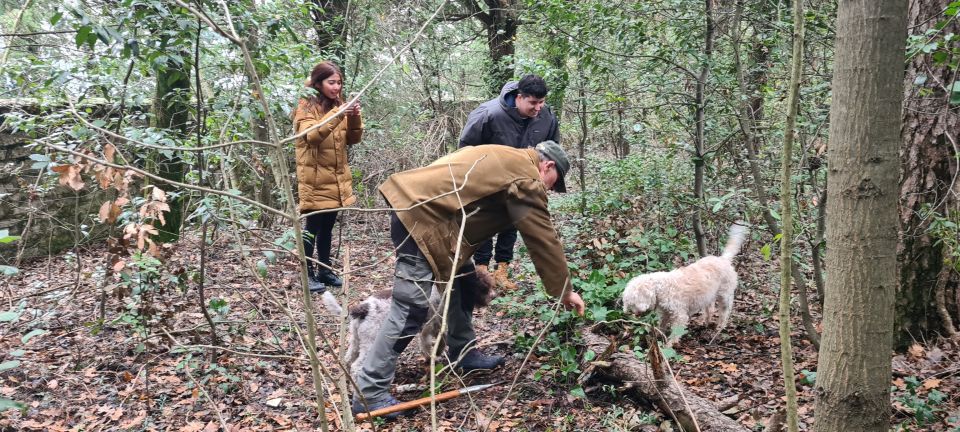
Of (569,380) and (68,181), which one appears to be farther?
(569,380)

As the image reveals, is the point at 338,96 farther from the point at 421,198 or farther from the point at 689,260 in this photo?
the point at 689,260

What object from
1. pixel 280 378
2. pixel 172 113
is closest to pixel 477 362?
pixel 280 378

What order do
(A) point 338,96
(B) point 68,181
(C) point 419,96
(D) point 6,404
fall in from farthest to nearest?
(C) point 419,96
(A) point 338,96
(B) point 68,181
(D) point 6,404

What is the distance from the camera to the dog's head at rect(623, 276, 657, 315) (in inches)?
179

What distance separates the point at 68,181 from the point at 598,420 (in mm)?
3239

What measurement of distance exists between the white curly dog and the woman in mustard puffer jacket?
9.41ft

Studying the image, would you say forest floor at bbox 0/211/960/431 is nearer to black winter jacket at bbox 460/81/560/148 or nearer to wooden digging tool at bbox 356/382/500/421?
wooden digging tool at bbox 356/382/500/421

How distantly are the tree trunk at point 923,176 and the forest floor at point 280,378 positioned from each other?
24 cm

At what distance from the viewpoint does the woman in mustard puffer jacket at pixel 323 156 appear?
520 cm

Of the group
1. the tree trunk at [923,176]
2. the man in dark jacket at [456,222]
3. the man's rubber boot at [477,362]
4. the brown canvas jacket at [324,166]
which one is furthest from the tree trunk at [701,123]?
the brown canvas jacket at [324,166]

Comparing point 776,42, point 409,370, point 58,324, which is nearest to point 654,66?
point 776,42

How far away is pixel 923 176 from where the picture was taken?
3.52 metres

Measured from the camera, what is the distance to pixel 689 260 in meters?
6.02

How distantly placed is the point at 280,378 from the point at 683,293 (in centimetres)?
326
